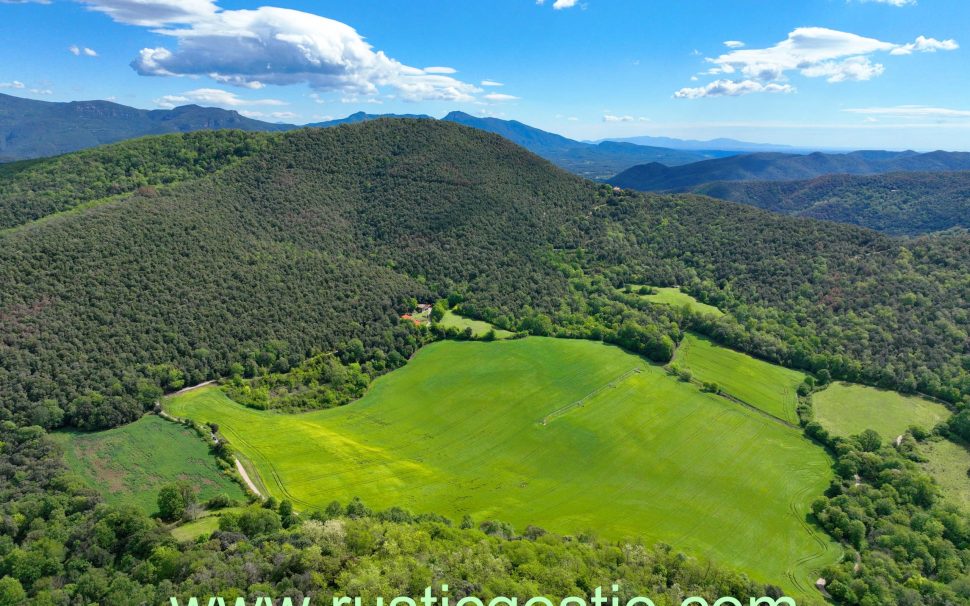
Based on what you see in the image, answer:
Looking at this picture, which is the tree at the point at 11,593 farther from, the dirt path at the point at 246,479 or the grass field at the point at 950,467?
the grass field at the point at 950,467

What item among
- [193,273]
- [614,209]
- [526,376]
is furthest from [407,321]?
[614,209]

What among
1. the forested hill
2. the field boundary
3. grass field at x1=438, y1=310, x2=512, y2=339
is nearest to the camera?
the forested hill

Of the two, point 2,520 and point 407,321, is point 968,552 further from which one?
point 2,520

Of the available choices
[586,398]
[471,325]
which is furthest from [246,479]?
[471,325]

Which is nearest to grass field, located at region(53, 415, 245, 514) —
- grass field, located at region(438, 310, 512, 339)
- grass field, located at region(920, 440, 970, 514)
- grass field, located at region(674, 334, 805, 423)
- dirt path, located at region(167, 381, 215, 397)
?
dirt path, located at region(167, 381, 215, 397)

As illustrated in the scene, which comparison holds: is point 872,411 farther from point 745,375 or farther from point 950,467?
point 745,375

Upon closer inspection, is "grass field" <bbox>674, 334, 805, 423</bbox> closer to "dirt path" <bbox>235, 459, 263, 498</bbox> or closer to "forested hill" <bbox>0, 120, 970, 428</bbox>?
"forested hill" <bbox>0, 120, 970, 428</bbox>

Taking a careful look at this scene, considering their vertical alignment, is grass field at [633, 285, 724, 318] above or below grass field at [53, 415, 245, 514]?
above
